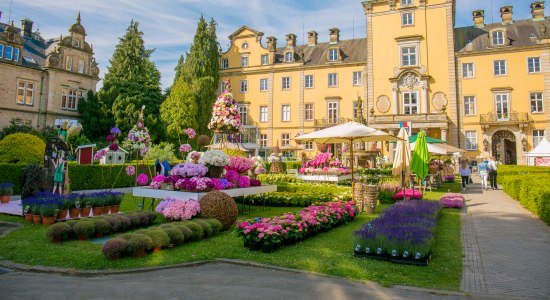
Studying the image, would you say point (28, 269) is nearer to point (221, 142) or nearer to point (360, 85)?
point (221, 142)

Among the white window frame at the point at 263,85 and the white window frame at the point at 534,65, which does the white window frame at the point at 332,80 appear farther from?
the white window frame at the point at 534,65

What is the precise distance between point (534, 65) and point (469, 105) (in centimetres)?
678

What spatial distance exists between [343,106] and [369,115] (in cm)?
410

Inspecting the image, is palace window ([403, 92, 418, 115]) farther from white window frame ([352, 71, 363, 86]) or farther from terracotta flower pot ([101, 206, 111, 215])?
terracotta flower pot ([101, 206, 111, 215])

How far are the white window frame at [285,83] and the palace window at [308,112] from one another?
343 cm

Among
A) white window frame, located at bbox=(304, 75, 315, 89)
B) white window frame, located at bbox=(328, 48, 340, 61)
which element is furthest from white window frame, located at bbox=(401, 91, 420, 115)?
white window frame, located at bbox=(304, 75, 315, 89)

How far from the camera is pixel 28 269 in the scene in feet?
18.3

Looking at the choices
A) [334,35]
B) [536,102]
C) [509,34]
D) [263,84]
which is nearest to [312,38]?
[334,35]

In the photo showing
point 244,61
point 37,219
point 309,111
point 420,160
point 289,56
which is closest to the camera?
point 37,219

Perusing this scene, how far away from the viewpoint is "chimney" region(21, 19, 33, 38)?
37719 millimetres

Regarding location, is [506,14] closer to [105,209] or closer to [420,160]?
[420,160]

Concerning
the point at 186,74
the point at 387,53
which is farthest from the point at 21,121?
the point at 387,53

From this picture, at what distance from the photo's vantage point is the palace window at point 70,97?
36.5 metres

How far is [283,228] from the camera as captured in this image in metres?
7.01
